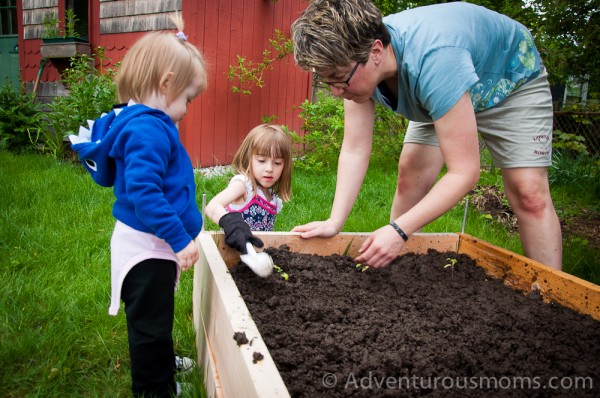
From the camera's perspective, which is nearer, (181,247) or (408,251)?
(181,247)

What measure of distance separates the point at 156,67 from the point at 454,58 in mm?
1020

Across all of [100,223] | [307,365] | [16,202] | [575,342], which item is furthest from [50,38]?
[575,342]

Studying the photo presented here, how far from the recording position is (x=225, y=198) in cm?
243

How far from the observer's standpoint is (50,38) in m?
6.16

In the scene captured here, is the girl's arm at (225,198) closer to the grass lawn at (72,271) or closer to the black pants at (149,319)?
the grass lawn at (72,271)

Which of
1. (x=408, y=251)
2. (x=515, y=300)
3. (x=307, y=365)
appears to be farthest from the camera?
(x=408, y=251)

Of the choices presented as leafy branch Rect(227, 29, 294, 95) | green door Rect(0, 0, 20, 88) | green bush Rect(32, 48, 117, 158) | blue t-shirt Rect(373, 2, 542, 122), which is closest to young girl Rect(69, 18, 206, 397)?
blue t-shirt Rect(373, 2, 542, 122)

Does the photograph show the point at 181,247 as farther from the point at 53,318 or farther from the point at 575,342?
the point at 575,342

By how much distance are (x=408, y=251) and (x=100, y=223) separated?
2.13 m

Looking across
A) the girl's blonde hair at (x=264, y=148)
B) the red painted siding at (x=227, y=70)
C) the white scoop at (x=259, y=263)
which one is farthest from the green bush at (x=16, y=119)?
the white scoop at (x=259, y=263)

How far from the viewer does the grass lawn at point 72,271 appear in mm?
1744

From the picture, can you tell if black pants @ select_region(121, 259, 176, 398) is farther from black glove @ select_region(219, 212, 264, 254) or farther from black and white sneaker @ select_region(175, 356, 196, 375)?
black glove @ select_region(219, 212, 264, 254)

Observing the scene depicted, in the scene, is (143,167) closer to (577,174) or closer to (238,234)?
(238,234)

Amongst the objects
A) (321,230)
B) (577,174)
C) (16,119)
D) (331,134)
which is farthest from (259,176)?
(16,119)
